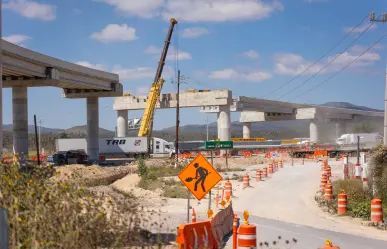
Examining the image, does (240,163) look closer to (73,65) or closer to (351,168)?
(73,65)

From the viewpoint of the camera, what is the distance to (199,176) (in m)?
15.8

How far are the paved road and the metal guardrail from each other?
8.81 m

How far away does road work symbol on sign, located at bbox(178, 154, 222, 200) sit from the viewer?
15.7 metres

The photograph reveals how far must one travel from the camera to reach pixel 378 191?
78.1 ft

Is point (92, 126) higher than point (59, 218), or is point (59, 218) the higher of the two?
point (92, 126)

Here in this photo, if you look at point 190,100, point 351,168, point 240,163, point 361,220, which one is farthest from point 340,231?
point 190,100

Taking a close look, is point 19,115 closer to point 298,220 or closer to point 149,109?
point 149,109

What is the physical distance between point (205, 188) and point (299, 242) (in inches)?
118

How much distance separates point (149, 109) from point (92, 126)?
8965 mm

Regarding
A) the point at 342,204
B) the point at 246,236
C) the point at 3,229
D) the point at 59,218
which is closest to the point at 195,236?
the point at 246,236

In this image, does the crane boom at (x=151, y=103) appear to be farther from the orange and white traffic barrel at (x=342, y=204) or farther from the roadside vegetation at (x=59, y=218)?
the roadside vegetation at (x=59, y=218)

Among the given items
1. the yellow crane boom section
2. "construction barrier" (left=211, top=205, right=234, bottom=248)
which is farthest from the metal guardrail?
the yellow crane boom section

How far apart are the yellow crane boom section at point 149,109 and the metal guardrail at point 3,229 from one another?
6452 cm

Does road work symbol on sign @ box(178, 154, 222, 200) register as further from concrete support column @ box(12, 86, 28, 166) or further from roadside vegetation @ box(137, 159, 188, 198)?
concrete support column @ box(12, 86, 28, 166)
